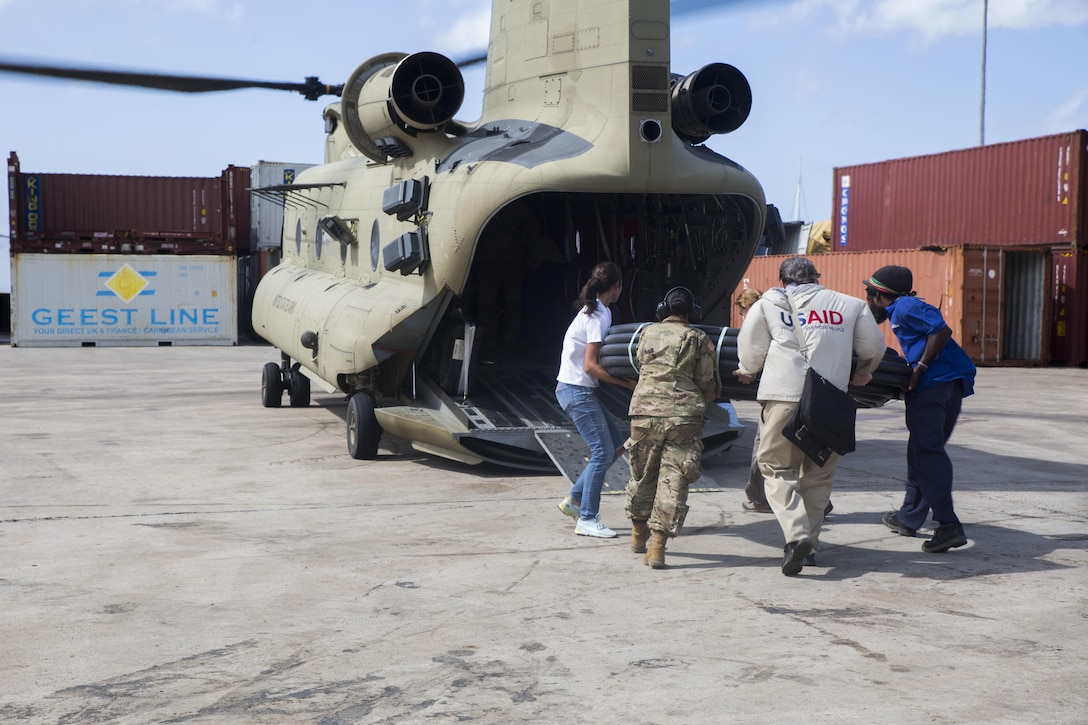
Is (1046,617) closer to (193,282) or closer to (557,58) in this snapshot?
(557,58)

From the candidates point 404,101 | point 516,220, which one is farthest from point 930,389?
point 516,220

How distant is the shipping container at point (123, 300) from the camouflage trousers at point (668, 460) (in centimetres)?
2709

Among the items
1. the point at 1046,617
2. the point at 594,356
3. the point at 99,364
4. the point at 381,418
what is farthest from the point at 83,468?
the point at 99,364

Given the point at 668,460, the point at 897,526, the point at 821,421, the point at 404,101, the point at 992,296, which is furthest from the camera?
the point at 992,296

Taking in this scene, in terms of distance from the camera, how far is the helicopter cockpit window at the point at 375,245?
12.1m

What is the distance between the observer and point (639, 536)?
23.7 feet

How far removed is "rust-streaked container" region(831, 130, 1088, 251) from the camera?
25.8 metres

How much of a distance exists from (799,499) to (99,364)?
21.1 m

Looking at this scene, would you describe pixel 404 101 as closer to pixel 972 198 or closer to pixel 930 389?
pixel 930 389

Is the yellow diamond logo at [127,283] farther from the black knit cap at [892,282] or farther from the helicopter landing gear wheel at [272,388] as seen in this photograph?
the black knit cap at [892,282]

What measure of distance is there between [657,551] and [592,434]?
1086 mm

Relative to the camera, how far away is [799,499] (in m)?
6.77

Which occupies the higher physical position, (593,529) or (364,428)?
(364,428)

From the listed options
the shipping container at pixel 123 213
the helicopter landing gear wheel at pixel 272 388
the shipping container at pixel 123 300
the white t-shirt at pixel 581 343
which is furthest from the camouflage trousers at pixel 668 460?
the shipping container at pixel 123 213
